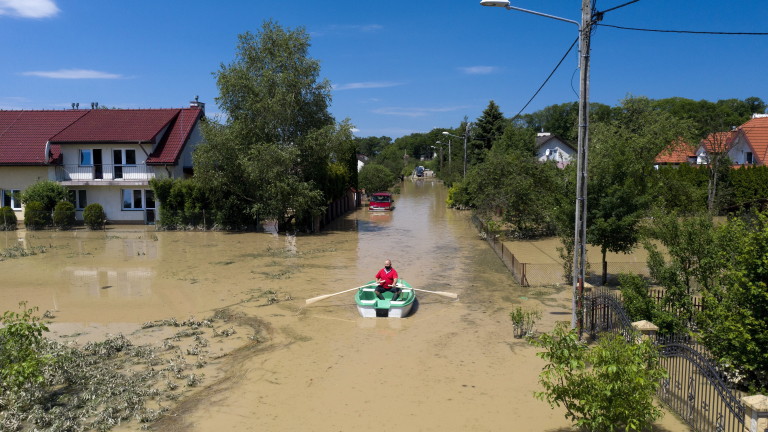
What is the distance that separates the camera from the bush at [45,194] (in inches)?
1342

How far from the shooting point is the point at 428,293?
18.0 meters

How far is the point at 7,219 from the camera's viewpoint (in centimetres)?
3428

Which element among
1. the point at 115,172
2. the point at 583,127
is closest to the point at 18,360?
the point at 583,127

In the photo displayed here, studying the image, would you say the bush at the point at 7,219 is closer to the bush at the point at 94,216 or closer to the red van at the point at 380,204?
the bush at the point at 94,216

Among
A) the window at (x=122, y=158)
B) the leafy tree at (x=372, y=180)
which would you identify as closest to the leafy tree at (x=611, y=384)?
the window at (x=122, y=158)

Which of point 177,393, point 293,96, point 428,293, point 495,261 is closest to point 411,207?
point 293,96

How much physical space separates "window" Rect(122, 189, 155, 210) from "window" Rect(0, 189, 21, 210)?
6.84 metres

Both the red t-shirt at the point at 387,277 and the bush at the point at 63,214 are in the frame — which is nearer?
the red t-shirt at the point at 387,277

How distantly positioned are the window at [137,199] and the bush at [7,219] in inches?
251

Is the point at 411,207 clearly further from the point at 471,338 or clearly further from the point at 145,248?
the point at 471,338

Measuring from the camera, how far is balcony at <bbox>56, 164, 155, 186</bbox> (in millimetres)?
35656

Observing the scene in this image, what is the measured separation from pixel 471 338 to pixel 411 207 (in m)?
38.8

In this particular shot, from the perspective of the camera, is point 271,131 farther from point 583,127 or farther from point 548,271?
point 583,127

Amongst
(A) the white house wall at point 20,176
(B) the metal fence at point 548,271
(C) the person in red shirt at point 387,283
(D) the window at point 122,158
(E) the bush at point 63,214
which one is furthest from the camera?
(A) the white house wall at point 20,176
